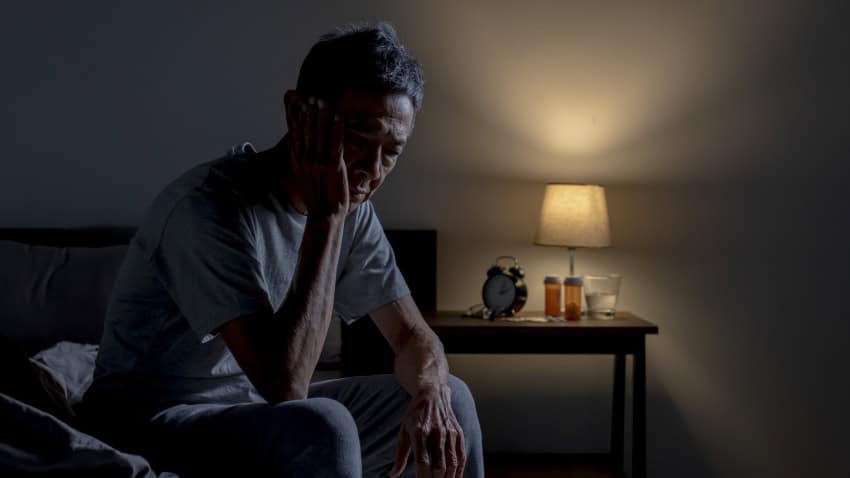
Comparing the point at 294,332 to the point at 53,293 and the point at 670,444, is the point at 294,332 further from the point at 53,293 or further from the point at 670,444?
the point at 670,444

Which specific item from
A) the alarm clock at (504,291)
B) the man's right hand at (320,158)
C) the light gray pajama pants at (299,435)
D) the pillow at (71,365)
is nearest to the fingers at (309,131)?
the man's right hand at (320,158)

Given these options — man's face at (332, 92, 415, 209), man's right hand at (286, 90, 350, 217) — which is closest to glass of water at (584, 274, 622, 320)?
man's face at (332, 92, 415, 209)

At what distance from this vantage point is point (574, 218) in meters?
2.86

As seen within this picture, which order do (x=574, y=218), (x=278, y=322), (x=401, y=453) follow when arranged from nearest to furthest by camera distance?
(x=278, y=322), (x=401, y=453), (x=574, y=218)

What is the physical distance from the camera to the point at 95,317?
250 centimetres

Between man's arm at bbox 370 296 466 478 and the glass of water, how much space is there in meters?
1.32

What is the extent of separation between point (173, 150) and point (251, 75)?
35 centimetres

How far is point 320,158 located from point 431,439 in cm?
47

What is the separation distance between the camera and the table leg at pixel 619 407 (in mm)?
3051

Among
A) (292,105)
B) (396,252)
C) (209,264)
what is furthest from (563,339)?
(209,264)

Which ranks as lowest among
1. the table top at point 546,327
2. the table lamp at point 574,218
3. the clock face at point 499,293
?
the table top at point 546,327

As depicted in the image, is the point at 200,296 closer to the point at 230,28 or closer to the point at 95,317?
the point at 95,317

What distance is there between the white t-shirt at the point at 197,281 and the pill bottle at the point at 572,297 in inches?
54.6

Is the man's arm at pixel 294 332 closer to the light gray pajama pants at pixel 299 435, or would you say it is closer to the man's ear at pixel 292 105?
the light gray pajama pants at pixel 299 435
